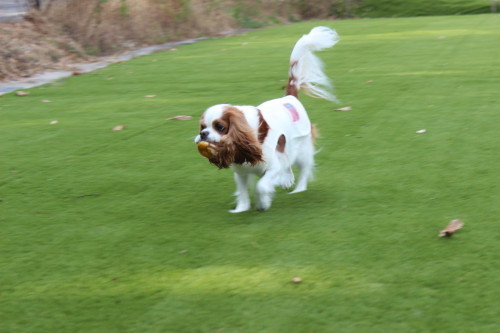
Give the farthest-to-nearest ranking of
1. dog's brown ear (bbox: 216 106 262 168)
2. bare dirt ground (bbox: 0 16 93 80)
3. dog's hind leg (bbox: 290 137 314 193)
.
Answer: bare dirt ground (bbox: 0 16 93 80) → dog's hind leg (bbox: 290 137 314 193) → dog's brown ear (bbox: 216 106 262 168)

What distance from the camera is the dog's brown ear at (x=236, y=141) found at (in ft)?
12.5

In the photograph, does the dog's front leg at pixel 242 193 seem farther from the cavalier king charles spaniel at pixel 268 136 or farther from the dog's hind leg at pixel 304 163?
the dog's hind leg at pixel 304 163

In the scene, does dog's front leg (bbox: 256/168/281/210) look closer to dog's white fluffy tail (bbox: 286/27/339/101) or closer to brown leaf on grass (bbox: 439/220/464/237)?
dog's white fluffy tail (bbox: 286/27/339/101)

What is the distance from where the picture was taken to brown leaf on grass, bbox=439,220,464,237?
356cm

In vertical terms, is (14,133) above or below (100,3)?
below

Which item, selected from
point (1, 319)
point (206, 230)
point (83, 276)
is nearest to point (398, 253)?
point (206, 230)

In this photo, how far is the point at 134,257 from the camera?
11.5 feet

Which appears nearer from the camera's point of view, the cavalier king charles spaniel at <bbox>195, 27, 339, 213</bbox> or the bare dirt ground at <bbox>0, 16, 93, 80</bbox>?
the cavalier king charles spaniel at <bbox>195, 27, 339, 213</bbox>

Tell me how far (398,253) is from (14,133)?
4591mm

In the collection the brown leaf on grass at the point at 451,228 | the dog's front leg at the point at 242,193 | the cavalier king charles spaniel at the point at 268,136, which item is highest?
the cavalier king charles spaniel at the point at 268,136

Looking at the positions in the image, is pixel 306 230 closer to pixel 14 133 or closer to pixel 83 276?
pixel 83 276

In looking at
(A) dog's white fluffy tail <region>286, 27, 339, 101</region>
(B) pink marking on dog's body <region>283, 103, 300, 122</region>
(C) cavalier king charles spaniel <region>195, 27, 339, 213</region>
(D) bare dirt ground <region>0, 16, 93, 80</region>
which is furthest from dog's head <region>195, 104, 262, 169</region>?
(D) bare dirt ground <region>0, 16, 93, 80</region>

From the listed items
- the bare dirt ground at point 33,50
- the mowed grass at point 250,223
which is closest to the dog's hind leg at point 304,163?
the mowed grass at point 250,223

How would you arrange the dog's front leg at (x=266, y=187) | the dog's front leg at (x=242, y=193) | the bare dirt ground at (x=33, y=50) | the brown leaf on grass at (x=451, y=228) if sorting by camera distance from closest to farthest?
the brown leaf on grass at (x=451, y=228)
the dog's front leg at (x=266, y=187)
the dog's front leg at (x=242, y=193)
the bare dirt ground at (x=33, y=50)
